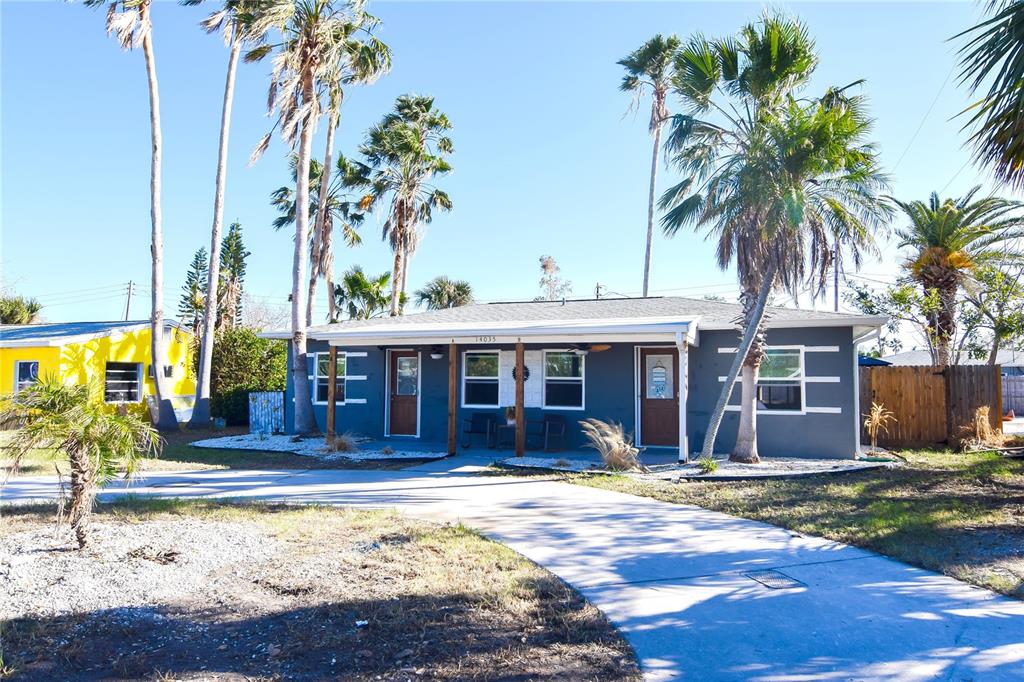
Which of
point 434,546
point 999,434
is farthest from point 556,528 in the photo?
point 999,434

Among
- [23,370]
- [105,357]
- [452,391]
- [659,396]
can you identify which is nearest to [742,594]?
[452,391]

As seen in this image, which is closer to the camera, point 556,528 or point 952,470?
point 556,528

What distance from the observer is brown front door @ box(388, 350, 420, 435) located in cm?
1555

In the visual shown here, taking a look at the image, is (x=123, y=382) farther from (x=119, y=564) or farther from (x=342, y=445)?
(x=119, y=564)

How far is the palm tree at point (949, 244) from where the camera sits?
62.7 feet

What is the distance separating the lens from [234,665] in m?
3.72

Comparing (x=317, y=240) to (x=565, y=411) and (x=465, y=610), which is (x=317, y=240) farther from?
(x=465, y=610)

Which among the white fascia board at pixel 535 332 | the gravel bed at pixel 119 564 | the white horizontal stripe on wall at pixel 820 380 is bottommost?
the gravel bed at pixel 119 564

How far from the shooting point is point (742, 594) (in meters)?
4.97

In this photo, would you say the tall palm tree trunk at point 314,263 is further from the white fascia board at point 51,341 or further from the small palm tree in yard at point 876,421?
the small palm tree in yard at point 876,421

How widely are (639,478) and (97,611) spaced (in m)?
7.54

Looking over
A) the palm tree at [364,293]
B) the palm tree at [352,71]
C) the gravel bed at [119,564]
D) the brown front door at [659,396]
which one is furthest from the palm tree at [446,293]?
the gravel bed at [119,564]

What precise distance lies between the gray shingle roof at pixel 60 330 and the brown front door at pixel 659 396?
16.3 m

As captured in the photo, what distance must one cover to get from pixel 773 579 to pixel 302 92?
593 inches
